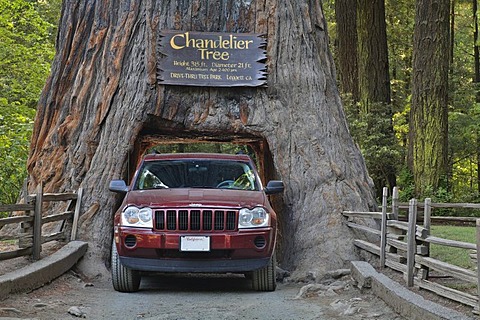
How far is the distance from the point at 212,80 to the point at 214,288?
508 centimetres

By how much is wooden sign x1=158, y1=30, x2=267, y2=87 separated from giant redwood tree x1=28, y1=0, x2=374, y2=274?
0.18 meters

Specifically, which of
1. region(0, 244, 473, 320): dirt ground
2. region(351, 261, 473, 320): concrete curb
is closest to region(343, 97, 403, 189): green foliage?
region(0, 244, 473, 320): dirt ground

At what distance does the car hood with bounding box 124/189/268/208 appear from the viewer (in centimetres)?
947

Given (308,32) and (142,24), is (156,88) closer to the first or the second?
(142,24)

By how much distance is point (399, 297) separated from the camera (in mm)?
7695

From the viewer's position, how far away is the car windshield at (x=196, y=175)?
35.5 ft

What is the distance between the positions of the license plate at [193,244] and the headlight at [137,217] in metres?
0.51

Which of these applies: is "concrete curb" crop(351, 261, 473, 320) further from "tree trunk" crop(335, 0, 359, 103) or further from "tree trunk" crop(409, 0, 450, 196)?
"tree trunk" crop(335, 0, 359, 103)

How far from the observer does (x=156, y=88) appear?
45.6ft

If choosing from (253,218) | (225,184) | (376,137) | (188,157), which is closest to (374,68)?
(376,137)

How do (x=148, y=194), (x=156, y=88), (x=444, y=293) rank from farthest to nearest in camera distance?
(x=156, y=88)
(x=148, y=194)
(x=444, y=293)

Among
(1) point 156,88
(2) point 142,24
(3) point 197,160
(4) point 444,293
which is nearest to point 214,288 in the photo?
(3) point 197,160

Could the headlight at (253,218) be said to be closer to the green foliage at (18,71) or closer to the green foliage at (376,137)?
the green foliage at (18,71)

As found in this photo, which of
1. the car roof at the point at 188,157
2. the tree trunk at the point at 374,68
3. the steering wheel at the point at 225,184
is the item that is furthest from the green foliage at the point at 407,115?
the steering wheel at the point at 225,184
